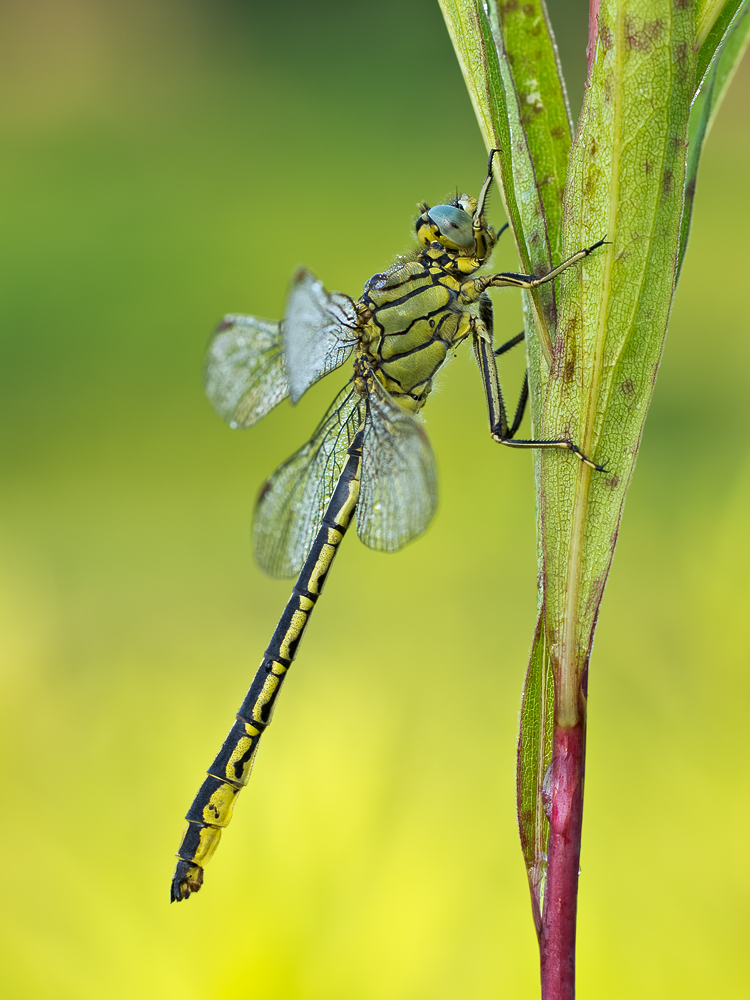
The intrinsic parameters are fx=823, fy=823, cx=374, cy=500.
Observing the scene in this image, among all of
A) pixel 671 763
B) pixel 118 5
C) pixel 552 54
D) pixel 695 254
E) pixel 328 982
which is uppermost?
pixel 118 5

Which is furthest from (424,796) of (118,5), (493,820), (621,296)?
(118,5)

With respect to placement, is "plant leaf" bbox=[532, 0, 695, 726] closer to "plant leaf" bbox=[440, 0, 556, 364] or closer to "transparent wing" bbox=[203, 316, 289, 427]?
"plant leaf" bbox=[440, 0, 556, 364]

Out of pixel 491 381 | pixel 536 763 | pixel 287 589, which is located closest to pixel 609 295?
pixel 536 763

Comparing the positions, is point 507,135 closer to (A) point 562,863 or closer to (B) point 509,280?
(B) point 509,280

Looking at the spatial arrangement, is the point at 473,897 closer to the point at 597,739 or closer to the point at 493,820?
the point at 493,820

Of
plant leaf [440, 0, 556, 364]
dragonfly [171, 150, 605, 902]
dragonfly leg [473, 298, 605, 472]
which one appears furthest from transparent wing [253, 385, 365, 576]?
plant leaf [440, 0, 556, 364]

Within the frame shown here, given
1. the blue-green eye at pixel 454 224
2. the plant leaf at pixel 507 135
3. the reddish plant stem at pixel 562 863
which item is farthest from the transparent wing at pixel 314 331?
the reddish plant stem at pixel 562 863

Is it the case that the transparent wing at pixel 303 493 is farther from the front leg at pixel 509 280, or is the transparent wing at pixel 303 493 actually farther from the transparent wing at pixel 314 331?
the front leg at pixel 509 280
